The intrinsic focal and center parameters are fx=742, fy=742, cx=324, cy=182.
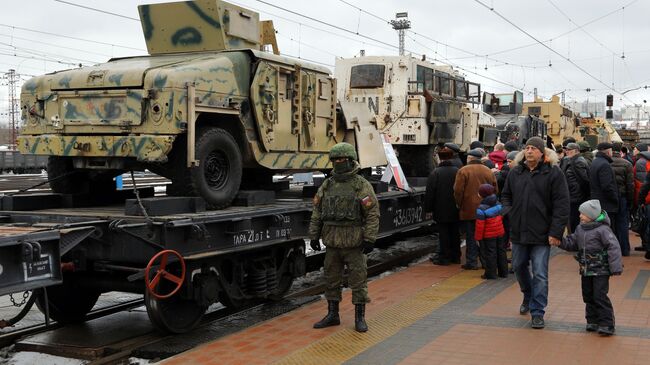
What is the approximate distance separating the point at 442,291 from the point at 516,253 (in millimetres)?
1966

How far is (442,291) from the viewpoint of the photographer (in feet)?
31.3

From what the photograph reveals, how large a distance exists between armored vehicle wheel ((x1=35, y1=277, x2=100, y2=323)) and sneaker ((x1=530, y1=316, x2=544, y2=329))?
5.01 metres

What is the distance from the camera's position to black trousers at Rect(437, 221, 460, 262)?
12.0 m

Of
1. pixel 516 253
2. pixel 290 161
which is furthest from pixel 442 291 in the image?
pixel 290 161

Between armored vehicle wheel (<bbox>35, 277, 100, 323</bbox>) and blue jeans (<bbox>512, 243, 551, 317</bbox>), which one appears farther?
armored vehicle wheel (<bbox>35, 277, 100, 323</bbox>)

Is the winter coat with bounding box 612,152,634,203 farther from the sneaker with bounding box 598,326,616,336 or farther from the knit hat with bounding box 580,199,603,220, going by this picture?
the sneaker with bounding box 598,326,616,336

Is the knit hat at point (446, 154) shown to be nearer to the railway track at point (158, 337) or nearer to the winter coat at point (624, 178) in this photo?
the winter coat at point (624, 178)

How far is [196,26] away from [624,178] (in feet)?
24.0

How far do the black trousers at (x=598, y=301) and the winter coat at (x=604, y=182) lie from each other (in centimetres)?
445

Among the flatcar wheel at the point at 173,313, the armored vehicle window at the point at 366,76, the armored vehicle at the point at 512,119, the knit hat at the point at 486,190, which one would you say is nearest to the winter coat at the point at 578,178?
the knit hat at the point at 486,190

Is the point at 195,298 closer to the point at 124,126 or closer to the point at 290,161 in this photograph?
the point at 124,126

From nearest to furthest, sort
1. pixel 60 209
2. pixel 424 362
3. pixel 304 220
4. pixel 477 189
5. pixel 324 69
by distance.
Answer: pixel 424 362 < pixel 60 209 < pixel 304 220 < pixel 324 69 < pixel 477 189

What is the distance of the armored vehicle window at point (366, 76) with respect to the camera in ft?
50.5

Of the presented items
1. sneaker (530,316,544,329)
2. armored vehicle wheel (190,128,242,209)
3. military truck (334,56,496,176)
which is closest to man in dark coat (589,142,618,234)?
military truck (334,56,496,176)
